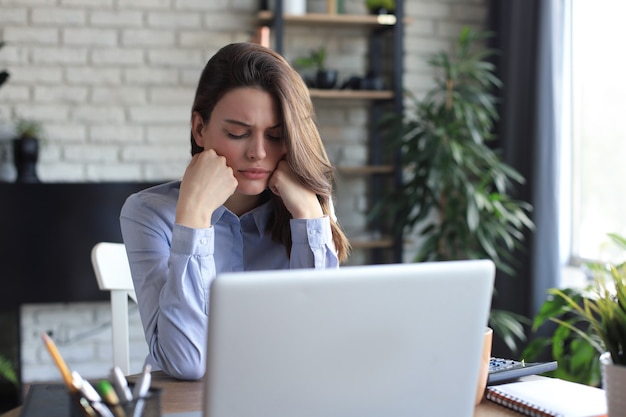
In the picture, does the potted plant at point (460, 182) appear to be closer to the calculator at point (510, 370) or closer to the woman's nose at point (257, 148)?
the woman's nose at point (257, 148)

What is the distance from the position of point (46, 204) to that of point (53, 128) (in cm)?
39

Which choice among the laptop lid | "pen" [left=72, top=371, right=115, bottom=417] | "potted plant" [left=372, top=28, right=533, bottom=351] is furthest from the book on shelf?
"potted plant" [left=372, top=28, right=533, bottom=351]

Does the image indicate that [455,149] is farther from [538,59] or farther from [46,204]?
[46,204]

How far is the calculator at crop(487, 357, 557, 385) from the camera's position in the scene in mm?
1379

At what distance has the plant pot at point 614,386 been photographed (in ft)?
3.47

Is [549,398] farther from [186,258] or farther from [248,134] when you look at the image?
[248,134]

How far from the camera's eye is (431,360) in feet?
3.10

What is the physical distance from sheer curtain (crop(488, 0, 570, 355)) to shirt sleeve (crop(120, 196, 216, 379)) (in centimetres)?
192

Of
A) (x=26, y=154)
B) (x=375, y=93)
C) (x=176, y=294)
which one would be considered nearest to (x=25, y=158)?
(x=26, y=154)

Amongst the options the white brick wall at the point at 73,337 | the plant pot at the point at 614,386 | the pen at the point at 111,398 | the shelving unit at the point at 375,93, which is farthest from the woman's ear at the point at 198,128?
the white brick wall at the point at 73,337

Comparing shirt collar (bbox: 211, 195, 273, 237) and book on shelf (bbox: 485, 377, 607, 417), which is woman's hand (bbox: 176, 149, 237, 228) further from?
book on shelf (bbox: 485, 377, 607, 417)

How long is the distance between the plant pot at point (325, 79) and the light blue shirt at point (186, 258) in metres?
1.79

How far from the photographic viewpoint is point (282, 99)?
5.58 feet

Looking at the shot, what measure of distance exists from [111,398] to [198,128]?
0.93 meters
